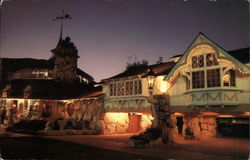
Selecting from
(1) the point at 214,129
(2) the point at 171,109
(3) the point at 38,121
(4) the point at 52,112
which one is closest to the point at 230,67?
(2) the point at 171,109

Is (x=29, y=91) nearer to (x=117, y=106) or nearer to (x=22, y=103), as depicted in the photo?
(x=22, y=103)

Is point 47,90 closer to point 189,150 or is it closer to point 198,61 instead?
point 198,61

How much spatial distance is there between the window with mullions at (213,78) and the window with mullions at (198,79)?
0.51 metres

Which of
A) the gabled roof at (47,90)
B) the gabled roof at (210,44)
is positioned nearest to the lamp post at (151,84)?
the gabled roof at (210,44)

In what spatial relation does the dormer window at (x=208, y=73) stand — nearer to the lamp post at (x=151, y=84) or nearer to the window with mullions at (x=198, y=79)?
the window with mullions at (x=198, y=79)

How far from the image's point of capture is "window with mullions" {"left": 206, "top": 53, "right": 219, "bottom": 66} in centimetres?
1741

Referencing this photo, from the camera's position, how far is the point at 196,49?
18438 mm

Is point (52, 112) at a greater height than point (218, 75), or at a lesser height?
lesser

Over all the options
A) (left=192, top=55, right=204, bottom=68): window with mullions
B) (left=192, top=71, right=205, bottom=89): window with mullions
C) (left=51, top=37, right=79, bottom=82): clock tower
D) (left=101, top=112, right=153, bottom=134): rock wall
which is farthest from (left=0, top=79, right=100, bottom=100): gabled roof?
A: (left=192, top=55, right=204, bottom=68): window with mullions

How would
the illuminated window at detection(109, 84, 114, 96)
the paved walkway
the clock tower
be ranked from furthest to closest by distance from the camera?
the clock tower, the illuminated window at detection(109, 84, 114, 96), the paved walkway

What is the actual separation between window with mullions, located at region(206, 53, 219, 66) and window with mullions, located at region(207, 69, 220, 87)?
1.76 feet

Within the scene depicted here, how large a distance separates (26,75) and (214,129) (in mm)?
40033

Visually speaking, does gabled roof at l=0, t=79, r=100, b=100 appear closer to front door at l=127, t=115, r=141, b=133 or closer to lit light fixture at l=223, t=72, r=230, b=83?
front door at l=127, t=115, r=141, b=133

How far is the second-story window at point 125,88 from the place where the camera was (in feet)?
78.9
